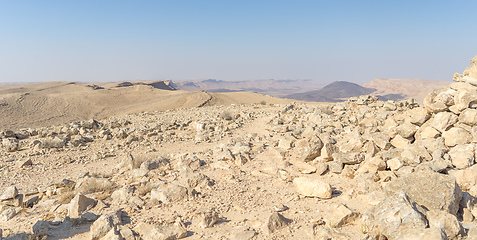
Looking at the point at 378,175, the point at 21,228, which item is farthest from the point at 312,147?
the point at 21,228

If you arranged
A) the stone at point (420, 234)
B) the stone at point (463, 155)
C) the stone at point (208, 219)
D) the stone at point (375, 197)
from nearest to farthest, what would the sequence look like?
the stone at point (420, 234), the stone at point (208, 219), the stone at point (375, 197), the stone at point (463, 155)

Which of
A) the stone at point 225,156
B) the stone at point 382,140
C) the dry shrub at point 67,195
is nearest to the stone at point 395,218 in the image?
the stone at point 382,140

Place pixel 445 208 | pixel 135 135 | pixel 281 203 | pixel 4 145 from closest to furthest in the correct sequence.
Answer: pixel 445 208 < pixel 281 203 < pixel 4 145 < pixel 135 135

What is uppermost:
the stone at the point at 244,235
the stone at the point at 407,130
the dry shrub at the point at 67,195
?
the stone at the point at 407,130

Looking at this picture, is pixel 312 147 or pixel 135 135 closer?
pixel 312 147

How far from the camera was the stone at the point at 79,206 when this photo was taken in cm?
480

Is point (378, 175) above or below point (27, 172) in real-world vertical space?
above

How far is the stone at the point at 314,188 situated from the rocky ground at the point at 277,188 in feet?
0.06

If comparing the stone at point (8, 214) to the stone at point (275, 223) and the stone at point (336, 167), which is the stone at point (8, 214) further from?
the stone at point (336, 167)

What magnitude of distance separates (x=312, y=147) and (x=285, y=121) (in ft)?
17.9

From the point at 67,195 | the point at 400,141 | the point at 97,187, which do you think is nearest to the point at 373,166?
the point at 400,141

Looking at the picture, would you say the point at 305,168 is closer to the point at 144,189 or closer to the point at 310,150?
the point at 310,150

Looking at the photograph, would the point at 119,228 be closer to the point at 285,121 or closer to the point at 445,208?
the point at 445,208

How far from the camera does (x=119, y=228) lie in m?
4.09
